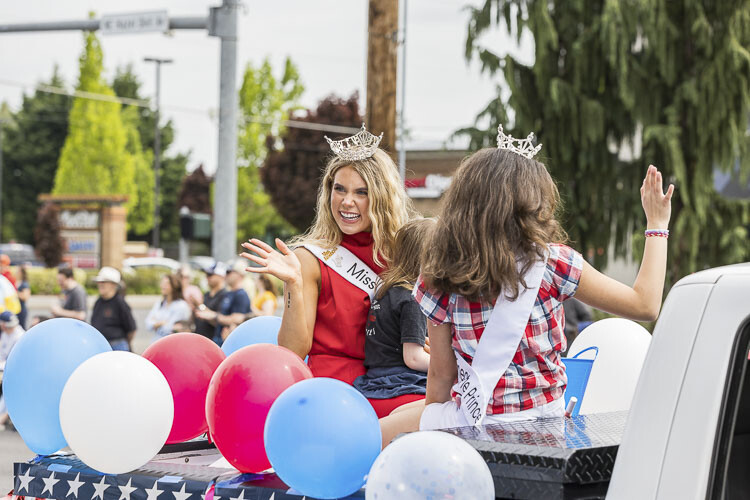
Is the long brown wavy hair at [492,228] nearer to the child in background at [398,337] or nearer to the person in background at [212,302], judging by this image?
the child in background at [398,337]

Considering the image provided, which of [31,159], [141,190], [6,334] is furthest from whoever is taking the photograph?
[31,159]

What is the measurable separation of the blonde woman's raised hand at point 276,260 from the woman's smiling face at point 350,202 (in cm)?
29

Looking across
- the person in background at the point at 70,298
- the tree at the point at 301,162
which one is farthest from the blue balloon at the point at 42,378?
the tree at the point at 301,162

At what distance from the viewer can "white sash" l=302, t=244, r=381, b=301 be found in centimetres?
353

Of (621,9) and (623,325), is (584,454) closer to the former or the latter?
(623,325)

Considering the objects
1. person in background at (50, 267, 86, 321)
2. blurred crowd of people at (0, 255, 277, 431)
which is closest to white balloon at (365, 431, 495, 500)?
blurred crowd of people at (0, 255, 277, 431)

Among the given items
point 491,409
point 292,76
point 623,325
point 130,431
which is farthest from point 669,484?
point 292,76

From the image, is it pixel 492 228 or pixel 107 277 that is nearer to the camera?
pixel 492 228

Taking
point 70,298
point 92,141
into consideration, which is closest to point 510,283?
point 70,298

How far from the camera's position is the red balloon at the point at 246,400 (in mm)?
2684

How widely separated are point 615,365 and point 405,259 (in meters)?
0.88

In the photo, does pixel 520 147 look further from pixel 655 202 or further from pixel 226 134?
pixel 226 134

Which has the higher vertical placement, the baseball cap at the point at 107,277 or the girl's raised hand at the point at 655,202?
the girl's raised hand at the point at 655,202

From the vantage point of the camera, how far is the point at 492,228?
2469 mm
